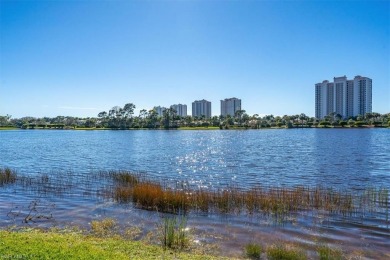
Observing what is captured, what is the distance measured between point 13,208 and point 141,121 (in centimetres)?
17937

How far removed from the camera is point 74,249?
886 centimetres

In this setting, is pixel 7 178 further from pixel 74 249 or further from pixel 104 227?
pixel 74 249

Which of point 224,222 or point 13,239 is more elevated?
point 13,239

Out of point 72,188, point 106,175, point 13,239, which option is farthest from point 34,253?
point 106,175

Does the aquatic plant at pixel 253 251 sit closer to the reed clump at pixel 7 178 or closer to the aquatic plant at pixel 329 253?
the aquatic plant at pixel 329 253

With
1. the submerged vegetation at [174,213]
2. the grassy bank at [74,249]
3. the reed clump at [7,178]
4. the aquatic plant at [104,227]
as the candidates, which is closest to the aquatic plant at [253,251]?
the submerged vegetation at [174,213]

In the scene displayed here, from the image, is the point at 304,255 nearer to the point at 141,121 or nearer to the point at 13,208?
the point at 13,208

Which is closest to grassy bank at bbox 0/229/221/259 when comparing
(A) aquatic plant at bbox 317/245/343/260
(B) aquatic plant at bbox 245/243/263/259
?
(B) aquatic plant at bbox 245/243/263/259

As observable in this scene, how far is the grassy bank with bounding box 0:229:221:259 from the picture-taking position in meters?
8.05

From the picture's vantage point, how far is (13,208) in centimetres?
1711

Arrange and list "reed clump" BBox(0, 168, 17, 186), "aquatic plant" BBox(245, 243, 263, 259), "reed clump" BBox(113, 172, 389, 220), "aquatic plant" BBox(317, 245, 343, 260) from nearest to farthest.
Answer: "aquatic plant" BBox(317, 245, 343, 260), "aquatic plant" BBox(245, 243, 263, 259), "reed clump" BBox(113, 172, 389, 220), "reed clump" BBox(0, 168, 17, 186)

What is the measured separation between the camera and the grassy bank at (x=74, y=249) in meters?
8.05

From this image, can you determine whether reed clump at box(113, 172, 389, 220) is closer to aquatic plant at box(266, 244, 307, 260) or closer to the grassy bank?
aquatic plant at box(266, 244, 307, 260)

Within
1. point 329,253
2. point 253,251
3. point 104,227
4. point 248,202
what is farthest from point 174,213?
point 329,253
